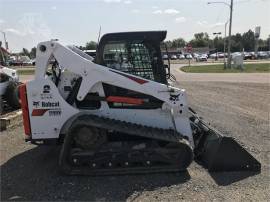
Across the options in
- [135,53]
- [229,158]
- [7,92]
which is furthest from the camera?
[7,92]

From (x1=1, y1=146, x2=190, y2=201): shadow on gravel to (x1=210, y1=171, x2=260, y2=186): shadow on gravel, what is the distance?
0.43 m

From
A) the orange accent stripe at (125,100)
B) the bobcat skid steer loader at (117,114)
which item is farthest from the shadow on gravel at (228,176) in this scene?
the orange accent stripe at (125,100)

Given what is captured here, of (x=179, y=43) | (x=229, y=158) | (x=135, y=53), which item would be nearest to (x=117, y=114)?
(x=135, y=53)

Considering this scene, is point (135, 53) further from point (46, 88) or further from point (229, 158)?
point (229, 158)

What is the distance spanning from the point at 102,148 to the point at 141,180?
30.0 inches

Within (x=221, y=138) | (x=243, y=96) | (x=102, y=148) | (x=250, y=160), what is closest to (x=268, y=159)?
(x=250, y=160)

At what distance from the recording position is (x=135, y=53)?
6977mm

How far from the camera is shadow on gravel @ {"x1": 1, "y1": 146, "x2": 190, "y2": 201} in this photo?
18.3 ft

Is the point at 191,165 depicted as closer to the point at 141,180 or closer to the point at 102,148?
the point at 141,180

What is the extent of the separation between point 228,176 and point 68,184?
2.36 meters

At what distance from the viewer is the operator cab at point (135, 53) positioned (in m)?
6.83

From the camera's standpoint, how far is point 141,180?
608 centimetres

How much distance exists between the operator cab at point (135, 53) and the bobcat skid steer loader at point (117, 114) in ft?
0.05

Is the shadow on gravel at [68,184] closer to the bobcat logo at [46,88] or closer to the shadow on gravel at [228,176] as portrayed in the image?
the shadow on gravel at [228,176]
